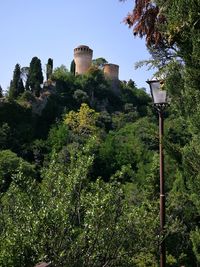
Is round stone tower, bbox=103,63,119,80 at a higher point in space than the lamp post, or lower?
higher

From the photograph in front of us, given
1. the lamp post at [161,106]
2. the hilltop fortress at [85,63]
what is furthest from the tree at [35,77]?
the lamp post at [161,106]

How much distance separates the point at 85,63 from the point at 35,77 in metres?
21.8

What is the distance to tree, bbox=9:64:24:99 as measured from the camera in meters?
67.6

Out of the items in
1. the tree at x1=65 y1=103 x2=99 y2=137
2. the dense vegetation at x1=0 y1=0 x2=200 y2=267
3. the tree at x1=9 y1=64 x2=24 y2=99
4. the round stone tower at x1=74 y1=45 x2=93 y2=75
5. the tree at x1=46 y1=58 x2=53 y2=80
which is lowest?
the dense vegetation at x1=0 y1=0 x2=200 y2=267

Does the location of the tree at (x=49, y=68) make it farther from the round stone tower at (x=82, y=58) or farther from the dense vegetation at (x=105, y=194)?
the dense vegetation at (x=105, y=194)

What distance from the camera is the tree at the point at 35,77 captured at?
7025 cm

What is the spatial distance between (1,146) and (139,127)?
2016 cm

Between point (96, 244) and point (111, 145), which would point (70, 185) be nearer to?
point (96, 244)

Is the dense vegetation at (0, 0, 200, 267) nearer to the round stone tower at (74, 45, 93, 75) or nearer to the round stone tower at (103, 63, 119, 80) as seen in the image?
the round stone tower at (103, 63, 119, 80)

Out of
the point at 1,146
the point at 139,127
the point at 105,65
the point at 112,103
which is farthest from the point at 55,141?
the point at 105,65

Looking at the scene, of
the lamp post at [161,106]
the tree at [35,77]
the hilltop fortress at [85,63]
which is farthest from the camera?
the hilltop fortress at [85,63]

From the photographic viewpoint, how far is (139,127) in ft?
217

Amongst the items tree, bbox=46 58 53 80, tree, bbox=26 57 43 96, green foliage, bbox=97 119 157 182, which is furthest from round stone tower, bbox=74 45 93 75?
green foliage, bbox=97 119 157 182

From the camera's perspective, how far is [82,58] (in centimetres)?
9056
